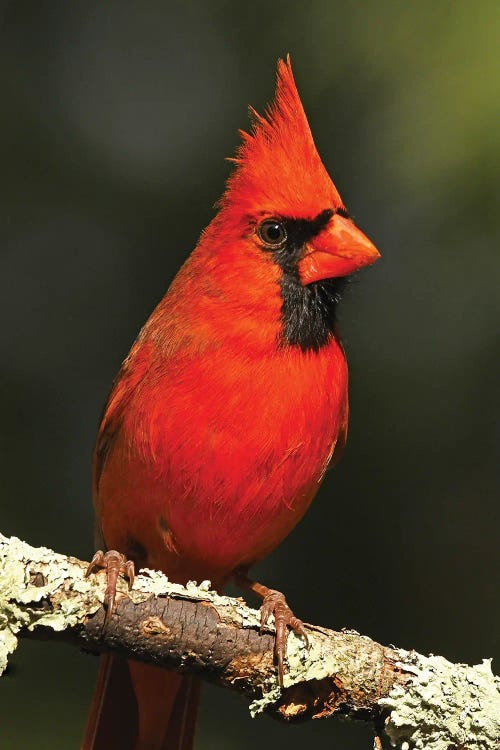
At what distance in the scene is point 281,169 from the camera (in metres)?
3.26

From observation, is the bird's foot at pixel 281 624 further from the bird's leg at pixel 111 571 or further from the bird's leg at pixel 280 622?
the bird's leg at pixel 111 571

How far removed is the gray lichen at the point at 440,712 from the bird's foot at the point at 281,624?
0.25 metres

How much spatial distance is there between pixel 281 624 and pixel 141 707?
94 cm

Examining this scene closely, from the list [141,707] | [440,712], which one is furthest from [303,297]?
[141,707]

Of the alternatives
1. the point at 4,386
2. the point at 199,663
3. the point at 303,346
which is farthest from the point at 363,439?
the point at 199,663

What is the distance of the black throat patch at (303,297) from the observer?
3148 mm

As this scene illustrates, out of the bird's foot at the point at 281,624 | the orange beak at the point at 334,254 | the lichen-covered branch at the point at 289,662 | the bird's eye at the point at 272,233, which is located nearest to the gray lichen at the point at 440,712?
the lichen-covered branch at the point at 289,662

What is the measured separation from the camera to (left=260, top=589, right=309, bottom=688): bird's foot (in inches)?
102

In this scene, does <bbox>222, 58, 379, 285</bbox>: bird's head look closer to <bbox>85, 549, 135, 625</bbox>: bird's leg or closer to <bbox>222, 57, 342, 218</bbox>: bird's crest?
<bbox>222, 57, 342, 218</bbox>: bird's crest

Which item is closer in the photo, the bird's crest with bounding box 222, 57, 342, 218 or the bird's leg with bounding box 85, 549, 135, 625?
the bird's leg with bounding box 85, 549, 135, 625

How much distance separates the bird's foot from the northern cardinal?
0.05 m

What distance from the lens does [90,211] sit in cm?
438

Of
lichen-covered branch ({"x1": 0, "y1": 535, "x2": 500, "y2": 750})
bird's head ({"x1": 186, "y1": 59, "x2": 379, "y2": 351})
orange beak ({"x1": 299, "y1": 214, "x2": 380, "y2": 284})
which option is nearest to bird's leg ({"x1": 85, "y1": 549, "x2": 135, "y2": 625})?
lichen-covered branch ({"x1": 0, "y1": 535, "x2": 500, "y2": 750})

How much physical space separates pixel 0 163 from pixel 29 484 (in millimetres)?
1254
